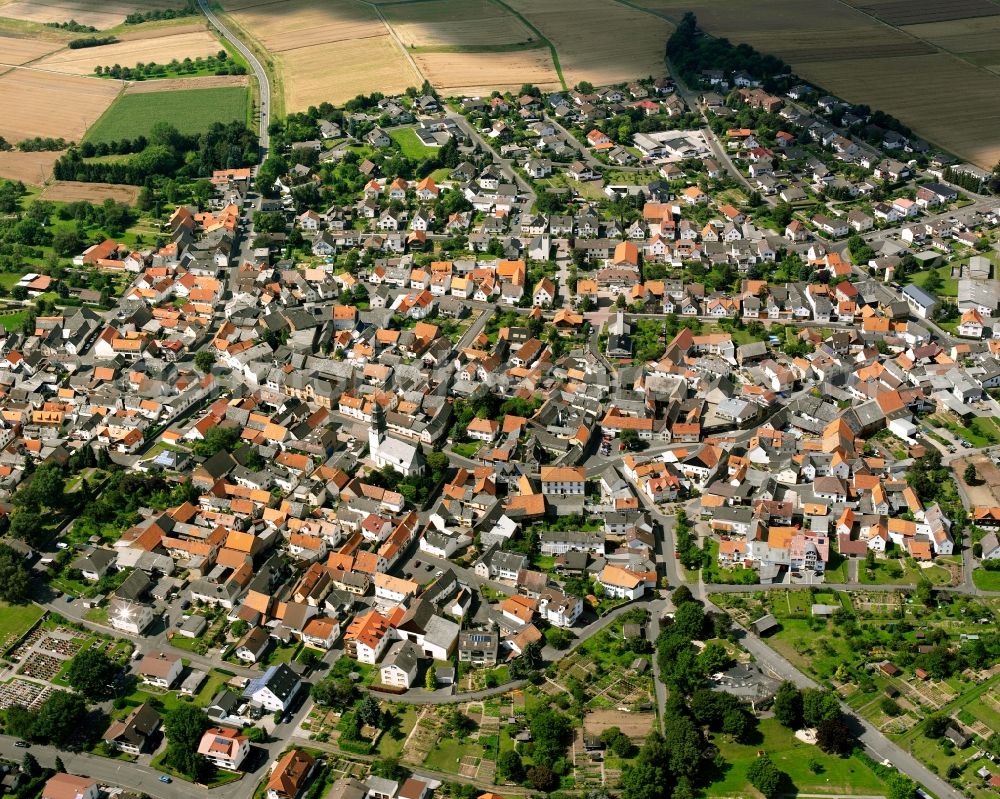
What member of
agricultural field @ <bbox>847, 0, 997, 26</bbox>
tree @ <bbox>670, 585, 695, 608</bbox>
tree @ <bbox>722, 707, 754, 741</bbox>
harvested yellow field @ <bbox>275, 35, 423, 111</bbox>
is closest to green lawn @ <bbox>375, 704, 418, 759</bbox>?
tree @ <bbox>722, 707, 754, 741</bbox>

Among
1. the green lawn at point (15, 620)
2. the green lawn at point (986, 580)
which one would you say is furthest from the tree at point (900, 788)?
the green lawn at point (15, 620)

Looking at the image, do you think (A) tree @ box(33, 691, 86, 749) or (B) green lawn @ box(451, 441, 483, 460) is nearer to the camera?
(A) tree @ box(33, 691, 86, 749)

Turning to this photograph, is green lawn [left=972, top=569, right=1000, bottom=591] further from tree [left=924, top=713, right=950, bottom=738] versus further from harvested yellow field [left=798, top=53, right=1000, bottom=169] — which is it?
harvested yellow field [left=798, top=53, right=1000, bottom=169]

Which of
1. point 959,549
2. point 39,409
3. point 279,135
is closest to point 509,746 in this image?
point 959,549

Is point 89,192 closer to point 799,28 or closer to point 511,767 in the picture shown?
point 511,767

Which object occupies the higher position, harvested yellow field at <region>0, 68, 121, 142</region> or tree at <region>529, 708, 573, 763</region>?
harvested yellow field at <region>0, 68, 121, 142</region>

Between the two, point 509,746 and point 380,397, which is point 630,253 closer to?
point 380,397
